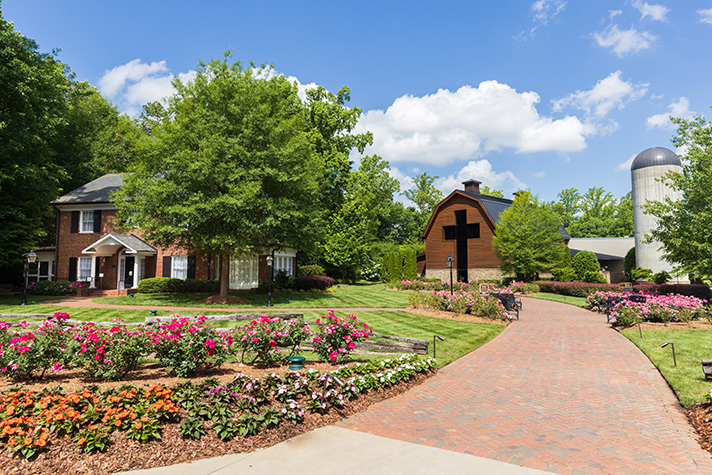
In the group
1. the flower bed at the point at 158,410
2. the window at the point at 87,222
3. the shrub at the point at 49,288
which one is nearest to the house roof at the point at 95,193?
the window at the point at 87,222

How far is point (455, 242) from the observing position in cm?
4709

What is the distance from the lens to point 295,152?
23.2 m

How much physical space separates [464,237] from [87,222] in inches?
1393

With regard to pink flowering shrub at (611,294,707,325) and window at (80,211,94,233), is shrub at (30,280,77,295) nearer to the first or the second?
window at (80,211,94,233)

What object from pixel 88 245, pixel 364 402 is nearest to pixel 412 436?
pixel 364 402

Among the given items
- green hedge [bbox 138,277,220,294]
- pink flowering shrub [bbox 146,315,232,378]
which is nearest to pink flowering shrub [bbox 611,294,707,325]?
pink flowering shrub [bbox 146,315,232,378]

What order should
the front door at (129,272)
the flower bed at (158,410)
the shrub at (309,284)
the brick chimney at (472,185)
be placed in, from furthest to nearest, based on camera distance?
1. the brick chimney at (472,185)
2. the shrub at (309,284)
3. the front door at (129,272)
4. the flower bed at (158,410)

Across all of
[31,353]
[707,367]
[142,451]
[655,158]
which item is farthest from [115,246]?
[655,158]

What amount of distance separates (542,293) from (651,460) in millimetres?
32338

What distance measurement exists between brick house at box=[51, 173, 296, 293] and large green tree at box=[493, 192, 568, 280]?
21.1 m

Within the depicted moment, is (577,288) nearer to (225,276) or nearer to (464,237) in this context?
(464,237)

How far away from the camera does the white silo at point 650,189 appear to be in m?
37.3

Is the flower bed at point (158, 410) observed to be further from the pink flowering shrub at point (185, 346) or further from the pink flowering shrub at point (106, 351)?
the pink flowering shrub at point (185, 346)

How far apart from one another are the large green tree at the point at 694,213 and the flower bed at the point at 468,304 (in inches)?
412
